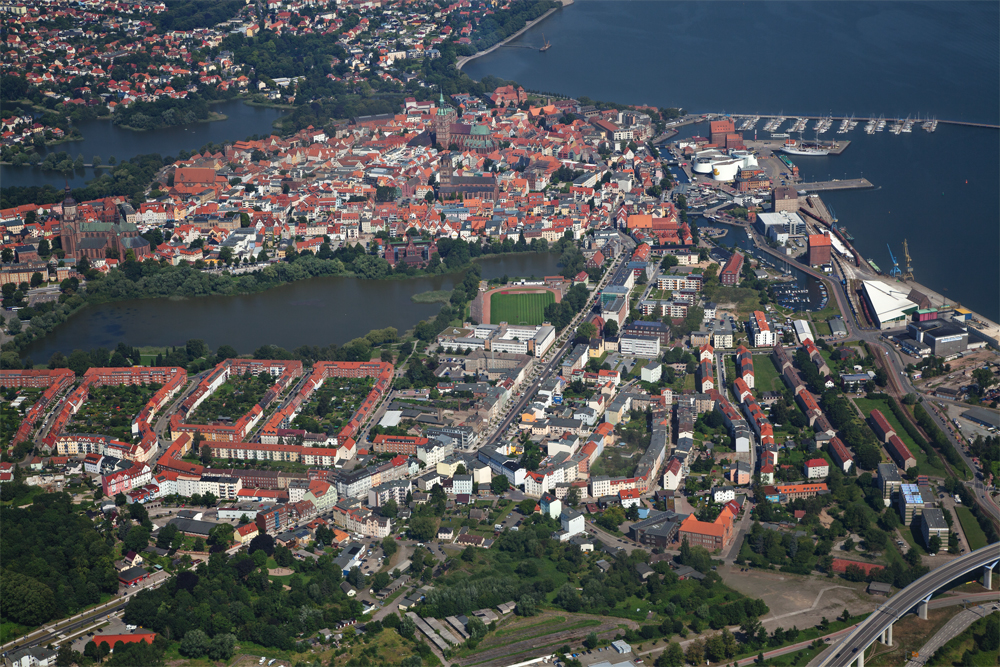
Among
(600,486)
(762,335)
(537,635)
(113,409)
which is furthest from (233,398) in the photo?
(762,335)

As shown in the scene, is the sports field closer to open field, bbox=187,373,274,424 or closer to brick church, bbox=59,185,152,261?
open field, bbox=187,373,274,424

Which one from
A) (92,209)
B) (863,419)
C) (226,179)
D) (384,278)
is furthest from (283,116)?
(863,419)

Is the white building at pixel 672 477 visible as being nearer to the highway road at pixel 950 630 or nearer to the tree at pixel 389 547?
the tree at pixel 389 547

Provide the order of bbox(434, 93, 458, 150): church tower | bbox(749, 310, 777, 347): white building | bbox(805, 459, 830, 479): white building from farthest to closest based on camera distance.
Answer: bbox(434, 93, 458, 150): church tower → bbox(749, 310, 777, 347): white building → bbox(805, 459, 830, 479): white building

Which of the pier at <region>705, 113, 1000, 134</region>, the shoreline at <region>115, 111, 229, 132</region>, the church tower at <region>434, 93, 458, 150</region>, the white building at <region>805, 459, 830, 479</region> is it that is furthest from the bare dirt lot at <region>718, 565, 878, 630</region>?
the shoreline at <region>115, 111, 229, 132</region>

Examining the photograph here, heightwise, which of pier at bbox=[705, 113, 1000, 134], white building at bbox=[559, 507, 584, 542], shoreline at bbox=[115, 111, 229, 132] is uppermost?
pier at bbox=[705, 113, 1000, 134]

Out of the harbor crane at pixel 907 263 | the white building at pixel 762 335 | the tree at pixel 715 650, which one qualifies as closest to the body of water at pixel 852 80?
the harbor crane at pixel 907 263
